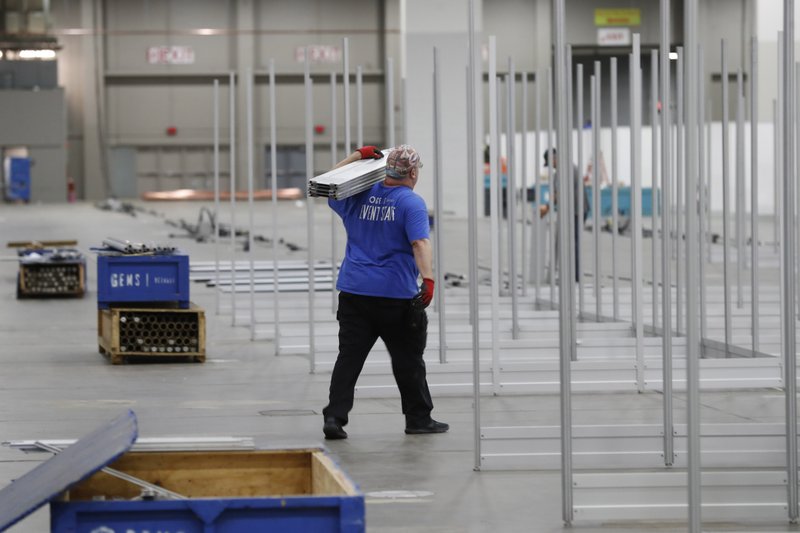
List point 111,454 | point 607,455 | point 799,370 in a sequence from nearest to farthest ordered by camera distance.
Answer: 1. point 111,454
2. point 607,455
3. point 799,370

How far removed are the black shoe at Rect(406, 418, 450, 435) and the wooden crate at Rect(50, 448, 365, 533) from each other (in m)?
3.01

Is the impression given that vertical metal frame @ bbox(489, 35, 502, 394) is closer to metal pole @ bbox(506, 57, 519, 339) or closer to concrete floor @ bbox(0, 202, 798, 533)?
concrete floor @ bbox(0, 202, 798, 533)

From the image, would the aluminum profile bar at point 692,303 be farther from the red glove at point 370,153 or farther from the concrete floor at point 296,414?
the red glove at point 370,153

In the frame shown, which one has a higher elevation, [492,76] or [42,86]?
[42,86]

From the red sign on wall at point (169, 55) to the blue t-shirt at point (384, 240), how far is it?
3998cm

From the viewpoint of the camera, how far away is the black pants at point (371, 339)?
7.78 meters

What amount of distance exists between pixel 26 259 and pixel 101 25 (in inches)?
1223

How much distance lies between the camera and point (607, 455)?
6.91 m

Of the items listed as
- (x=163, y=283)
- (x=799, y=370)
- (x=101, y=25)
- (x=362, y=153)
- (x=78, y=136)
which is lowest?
(x=799, y=370)

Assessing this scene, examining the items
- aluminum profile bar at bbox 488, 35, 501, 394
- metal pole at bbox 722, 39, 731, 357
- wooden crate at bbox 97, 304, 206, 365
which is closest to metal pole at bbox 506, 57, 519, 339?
metal pole at bbox 722, 39, 731, 357

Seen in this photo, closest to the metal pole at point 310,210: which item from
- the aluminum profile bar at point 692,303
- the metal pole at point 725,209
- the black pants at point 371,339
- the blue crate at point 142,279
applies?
the blue crate at point 142,279

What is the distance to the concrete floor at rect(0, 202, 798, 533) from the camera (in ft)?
20.2

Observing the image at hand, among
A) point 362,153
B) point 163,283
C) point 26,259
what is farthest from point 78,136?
point 362,153

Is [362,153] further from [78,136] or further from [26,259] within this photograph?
[78,136]
